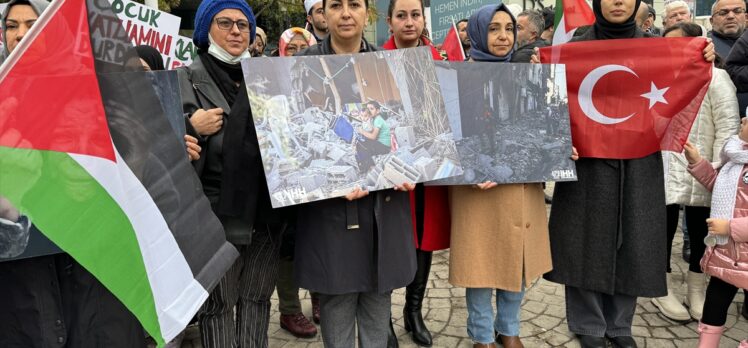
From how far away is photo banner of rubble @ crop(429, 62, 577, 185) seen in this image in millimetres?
2760

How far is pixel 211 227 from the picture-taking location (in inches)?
74.3

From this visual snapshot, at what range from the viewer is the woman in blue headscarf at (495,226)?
9.60 feet

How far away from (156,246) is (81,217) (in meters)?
0.27

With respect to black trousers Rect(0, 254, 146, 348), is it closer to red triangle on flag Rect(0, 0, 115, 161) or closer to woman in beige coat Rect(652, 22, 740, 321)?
red triangle on flag Rect(0, 0, 115, 161)

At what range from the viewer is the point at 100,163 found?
4.51 ft

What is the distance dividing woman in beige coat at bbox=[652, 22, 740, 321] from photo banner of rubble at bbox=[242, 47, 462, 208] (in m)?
2.16

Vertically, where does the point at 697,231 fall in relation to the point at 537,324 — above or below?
above

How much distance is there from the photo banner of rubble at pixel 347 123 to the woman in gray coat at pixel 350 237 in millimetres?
142

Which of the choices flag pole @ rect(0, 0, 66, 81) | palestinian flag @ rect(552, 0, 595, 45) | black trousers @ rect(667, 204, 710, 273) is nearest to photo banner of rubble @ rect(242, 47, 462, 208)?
flag pole @ rect(0, 0, 66, 81)

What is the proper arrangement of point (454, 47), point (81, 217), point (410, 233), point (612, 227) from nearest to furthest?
point (81, 217) → point (410, 233) → point (612, 227) → point (454, 47)

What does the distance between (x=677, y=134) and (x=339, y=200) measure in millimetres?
1976

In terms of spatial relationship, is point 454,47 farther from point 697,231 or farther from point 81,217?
point 81,217

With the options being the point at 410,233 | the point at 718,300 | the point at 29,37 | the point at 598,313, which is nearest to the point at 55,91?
the point at 29,37

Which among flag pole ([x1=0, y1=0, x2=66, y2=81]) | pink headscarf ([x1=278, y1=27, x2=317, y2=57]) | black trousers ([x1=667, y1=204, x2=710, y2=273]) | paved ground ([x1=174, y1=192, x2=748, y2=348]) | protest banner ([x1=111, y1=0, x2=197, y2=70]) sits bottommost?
paved ground ([x1=174, y1=192, x2=748, y2=348])
